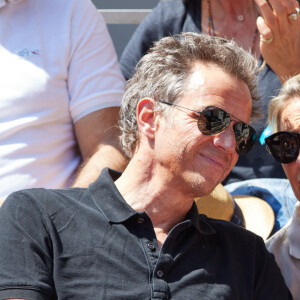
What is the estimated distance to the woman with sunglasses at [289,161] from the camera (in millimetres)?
2443

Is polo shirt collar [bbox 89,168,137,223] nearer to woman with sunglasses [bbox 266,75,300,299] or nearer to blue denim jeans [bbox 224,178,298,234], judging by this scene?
woman with sunglasses [bbox 266,75,300,299]

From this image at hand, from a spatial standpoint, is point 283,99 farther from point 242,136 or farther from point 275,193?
point 275,193

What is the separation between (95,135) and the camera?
9.77 feet

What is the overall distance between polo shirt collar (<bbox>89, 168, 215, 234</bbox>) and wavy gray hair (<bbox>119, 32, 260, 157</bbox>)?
23 centimetres

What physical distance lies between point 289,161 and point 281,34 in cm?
69

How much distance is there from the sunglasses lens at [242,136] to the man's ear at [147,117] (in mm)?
299

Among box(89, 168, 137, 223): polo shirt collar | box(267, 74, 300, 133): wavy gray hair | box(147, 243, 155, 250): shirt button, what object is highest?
box(267, 74, 300, 133): wavy gray hair

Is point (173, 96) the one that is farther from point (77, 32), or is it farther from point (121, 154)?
point (77, 32)

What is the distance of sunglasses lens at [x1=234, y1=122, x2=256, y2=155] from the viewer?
230cm

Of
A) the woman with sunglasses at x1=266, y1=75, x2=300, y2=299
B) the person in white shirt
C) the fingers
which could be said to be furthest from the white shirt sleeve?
the woman with sunglasses at x1=266, y1=75, x2=300, y2=299

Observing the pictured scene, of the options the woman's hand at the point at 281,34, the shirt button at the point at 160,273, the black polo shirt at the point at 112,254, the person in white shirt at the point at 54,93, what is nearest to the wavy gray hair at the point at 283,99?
the woman's hand at the point at 281,34

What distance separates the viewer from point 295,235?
2.46 meters

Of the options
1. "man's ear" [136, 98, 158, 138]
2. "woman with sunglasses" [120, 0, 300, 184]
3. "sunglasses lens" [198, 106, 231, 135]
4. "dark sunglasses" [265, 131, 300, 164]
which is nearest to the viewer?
"sunglasses lens" [198, 106, 231, 135]

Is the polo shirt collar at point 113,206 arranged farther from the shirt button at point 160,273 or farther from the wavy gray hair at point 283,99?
the wavy gray hair at point 283,99
